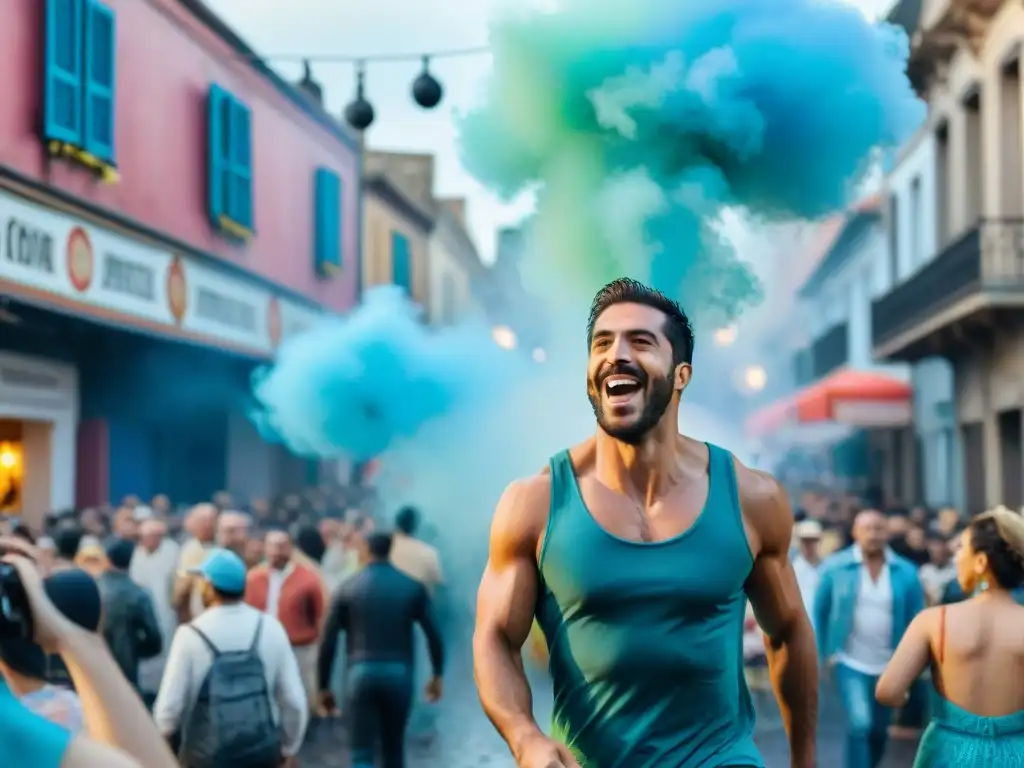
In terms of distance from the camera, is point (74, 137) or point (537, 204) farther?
point (74, 137)

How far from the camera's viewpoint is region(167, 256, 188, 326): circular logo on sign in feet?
56.2

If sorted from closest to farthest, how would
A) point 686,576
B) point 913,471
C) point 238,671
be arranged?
point 686,576 → point 238,671 → point 913,471

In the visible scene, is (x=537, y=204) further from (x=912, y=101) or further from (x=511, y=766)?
(x=511, y=766)

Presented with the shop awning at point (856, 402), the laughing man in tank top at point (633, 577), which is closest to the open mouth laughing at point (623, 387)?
the laughing man in tank top at point (633, 577)

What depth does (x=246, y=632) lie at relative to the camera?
596 centimetres

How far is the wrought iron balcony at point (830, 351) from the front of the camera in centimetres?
3538

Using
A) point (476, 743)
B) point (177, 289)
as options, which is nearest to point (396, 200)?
point (177, 289)

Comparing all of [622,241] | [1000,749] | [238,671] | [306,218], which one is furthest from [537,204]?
[306,218]

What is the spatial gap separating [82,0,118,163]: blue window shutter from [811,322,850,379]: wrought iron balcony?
73.9 feet

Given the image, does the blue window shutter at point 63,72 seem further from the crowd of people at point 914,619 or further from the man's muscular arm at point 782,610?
the man's muscular arm at point 782,610

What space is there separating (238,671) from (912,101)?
743cm

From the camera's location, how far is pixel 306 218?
2394 centimetres

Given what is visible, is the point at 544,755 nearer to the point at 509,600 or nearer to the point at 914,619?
the point at 509,600

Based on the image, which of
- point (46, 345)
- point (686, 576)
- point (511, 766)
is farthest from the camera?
point (46, 345)
